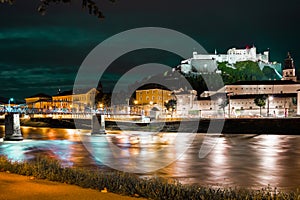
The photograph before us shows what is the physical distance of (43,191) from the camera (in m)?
8.23

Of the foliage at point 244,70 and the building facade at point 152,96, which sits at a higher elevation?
the foliage at point 244,70

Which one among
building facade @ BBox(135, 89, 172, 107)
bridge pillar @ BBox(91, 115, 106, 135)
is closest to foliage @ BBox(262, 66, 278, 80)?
building facade @ BBox(135, 89, 172, 107)

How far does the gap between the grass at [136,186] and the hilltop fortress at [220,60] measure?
169m

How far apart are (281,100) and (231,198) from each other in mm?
112077

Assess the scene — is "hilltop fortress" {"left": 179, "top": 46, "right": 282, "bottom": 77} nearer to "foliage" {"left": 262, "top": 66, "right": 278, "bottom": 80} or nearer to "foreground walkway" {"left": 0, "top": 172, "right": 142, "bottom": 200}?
"foliage" {"left": 262, "top": 66, "right": 278, "bottom": 80}

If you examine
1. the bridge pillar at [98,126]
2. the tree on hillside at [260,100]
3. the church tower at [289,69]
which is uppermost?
the church tower at [289,69]

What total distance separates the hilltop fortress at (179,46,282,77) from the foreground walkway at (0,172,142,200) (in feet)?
560

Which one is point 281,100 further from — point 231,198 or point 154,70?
point 231,198

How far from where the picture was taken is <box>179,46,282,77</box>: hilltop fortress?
18200cm

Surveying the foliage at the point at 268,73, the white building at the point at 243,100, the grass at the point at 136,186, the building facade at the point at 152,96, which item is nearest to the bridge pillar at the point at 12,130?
the grass at the point at 136,186

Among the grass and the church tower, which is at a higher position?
the church tower

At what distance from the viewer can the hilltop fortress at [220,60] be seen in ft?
597

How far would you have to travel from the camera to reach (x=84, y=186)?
→ 8852mm

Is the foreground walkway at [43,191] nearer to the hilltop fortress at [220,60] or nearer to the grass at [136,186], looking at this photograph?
the grass at [136,186]
